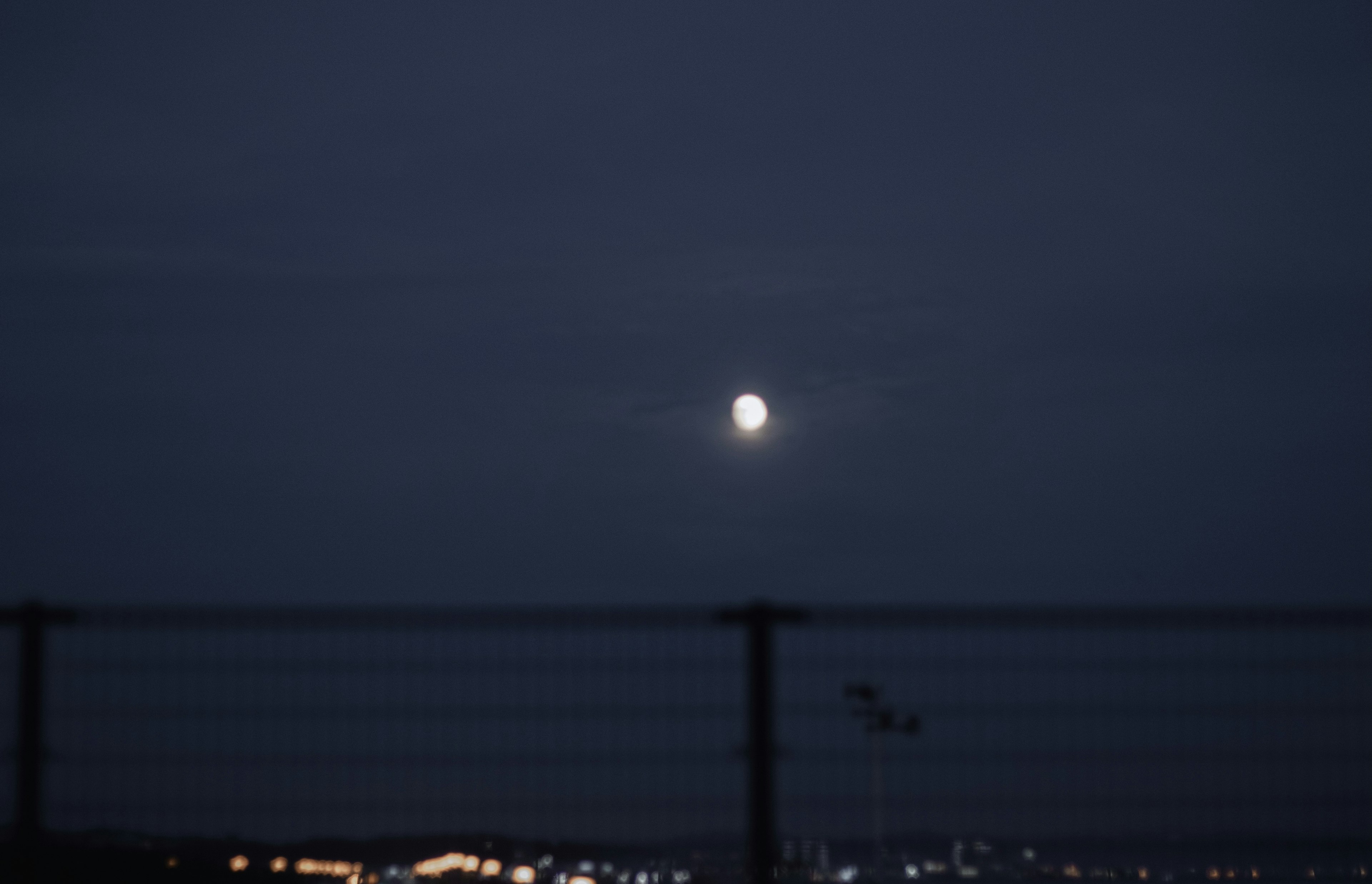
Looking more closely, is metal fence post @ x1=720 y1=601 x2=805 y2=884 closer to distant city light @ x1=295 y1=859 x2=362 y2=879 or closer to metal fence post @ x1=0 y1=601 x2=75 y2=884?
distant city light @ x1=295 y1=859 x2=362 y2=879

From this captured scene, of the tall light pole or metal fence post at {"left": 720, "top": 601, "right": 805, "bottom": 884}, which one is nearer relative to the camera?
the tall light pole

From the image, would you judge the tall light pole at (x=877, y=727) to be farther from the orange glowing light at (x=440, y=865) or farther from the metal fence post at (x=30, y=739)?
the metal fence post at (x=30, y=739)

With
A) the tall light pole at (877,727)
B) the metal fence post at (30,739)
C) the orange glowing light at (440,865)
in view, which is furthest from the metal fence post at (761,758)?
the metal fence post at (30,739)

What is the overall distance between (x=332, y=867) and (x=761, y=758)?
5.83 feet

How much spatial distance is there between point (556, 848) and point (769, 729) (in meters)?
0.99

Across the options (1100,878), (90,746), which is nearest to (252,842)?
(90,746)

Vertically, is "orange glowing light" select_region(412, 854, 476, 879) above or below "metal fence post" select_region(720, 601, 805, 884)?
below

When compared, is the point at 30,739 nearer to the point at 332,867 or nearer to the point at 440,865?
the point at 332,867

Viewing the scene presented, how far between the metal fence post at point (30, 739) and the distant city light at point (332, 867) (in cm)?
115

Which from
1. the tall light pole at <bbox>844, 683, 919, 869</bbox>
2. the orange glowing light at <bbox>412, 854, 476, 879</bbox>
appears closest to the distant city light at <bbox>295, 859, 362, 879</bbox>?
the orange glowing light at <bbox>412, 854, 476, 879</bbox>

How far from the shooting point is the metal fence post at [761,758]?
564 cm

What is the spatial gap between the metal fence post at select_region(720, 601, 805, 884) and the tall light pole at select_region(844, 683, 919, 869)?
14.2 inches

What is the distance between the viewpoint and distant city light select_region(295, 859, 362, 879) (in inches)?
212

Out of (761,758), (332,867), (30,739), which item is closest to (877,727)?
(761,758)
